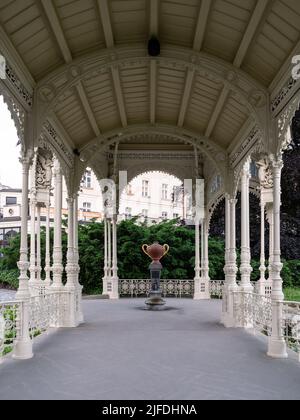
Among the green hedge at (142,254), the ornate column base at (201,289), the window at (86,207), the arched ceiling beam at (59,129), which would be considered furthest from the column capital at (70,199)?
the window at (86,207)

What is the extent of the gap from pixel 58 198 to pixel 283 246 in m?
14.7

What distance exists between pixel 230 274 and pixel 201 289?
7.68m

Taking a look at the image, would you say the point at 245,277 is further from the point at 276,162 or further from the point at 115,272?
the point at 115,272

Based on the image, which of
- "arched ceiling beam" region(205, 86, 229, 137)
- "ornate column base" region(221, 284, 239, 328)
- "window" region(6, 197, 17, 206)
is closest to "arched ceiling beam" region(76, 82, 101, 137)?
"arched ceiling beam" region(205, 86, 229, 137)

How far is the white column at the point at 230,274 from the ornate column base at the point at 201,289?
7191mm

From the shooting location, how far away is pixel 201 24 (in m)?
6.27

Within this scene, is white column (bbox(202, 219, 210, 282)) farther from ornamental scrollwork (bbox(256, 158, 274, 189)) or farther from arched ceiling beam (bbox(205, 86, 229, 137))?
arched ceiling beam (bbox(205, 86, 229, 137))

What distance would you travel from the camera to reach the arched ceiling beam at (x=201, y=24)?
5723 millimetres

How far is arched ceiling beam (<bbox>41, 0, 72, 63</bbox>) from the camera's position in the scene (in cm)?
548

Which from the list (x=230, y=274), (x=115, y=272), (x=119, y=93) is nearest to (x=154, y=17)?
(x=119, y=93)

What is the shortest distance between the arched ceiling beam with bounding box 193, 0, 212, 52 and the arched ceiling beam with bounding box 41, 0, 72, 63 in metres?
1.82

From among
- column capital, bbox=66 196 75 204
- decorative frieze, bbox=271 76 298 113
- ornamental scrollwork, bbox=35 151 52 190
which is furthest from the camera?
ornamental scrollwork, bbox=35 151 52 190

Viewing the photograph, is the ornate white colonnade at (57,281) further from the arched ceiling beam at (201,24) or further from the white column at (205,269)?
the white column at (205,269)

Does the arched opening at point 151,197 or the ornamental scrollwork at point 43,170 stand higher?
the arched opening at point 151,197
